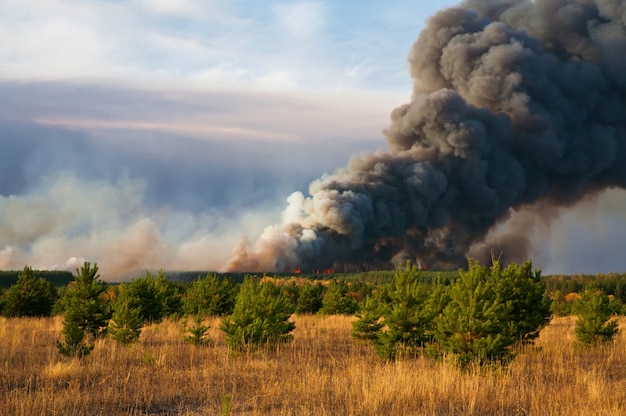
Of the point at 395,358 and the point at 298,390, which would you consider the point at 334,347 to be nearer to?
the point at 395,358

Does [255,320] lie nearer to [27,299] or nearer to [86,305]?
[86,305]

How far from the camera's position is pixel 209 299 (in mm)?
33031

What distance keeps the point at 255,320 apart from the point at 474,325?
22.1ft

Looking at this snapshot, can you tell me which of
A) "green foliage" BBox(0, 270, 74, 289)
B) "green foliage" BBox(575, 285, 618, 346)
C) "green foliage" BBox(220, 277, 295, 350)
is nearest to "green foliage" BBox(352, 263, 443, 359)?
"green foliage" BBox(220, 277, 295, 350)

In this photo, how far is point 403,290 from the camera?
666 inches

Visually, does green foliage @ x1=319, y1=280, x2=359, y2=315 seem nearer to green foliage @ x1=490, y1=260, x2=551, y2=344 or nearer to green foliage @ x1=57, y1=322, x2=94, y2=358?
green foliage @ x1=490, y1=260, x2=551, y2=344

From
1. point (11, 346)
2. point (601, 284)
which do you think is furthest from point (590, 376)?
point (601, 284)

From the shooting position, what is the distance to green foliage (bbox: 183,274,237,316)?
32.7 m

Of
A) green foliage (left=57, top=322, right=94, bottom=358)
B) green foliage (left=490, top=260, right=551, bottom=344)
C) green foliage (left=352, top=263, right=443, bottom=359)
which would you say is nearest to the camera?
green foliage (left=57, top=322, right=94, bottom=358)

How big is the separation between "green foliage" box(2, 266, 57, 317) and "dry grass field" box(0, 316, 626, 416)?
11.9 metres

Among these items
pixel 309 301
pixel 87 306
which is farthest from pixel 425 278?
pixel 87 306

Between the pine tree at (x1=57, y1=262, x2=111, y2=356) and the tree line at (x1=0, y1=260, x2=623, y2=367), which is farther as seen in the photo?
the pine tree at (x1=57, y1=262, x2=111, y2=356)

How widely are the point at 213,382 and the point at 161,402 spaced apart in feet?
6.37

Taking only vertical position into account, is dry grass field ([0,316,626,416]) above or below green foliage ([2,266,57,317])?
below
